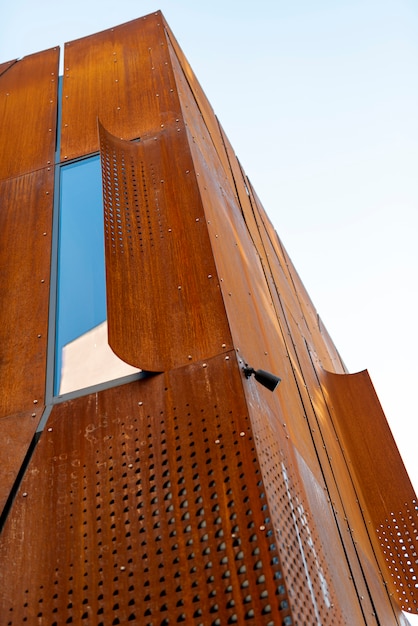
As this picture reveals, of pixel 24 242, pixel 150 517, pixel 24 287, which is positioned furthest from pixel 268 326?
pixel 150 517

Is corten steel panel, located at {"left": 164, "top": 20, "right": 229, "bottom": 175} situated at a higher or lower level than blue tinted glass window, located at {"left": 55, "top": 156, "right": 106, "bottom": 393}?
higher

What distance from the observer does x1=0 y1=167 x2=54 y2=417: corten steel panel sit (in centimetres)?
650

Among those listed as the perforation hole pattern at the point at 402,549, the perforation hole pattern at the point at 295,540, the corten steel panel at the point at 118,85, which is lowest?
the perforation hole pattern at the point at 295,540

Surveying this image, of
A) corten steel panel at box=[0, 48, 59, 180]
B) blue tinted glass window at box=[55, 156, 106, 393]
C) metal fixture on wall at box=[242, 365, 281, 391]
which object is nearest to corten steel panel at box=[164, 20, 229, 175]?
corten steel panel at box=[0, 48, 59, 180]

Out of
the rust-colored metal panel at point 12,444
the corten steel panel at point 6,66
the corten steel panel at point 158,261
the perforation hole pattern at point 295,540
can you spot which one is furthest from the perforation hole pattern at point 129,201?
the corten steel panel at point 6,66

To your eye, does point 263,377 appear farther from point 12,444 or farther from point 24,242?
point 24,242

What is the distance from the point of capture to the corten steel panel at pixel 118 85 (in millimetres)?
9086

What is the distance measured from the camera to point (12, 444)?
19.6ft

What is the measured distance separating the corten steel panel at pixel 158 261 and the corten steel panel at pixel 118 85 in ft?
3.36

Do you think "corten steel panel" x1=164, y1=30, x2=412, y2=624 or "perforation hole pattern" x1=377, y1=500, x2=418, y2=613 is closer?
"corten steel panel" x1=164, y1=30, x2=412, y2=624

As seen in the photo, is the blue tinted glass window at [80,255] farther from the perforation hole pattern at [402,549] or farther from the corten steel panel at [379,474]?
the perforation hole pattern at [402,549]

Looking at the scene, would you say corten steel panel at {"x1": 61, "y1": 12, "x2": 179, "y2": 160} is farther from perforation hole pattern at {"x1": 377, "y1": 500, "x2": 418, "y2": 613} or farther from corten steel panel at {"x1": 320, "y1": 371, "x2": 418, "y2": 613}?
perforation hole pattern at {"x1": 377, "y1": 500, "x2": 418, "y2": 613}

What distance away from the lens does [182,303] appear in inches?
255

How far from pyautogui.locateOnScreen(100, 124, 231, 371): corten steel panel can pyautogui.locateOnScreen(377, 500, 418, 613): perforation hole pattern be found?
6.13 m
